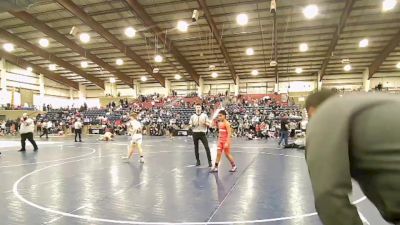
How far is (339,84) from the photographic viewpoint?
42.0 meters

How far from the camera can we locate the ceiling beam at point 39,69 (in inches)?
1554

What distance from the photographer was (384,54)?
32156 mm

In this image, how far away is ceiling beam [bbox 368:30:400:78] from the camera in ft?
94.5

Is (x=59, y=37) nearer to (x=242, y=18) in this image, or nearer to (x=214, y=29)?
(x=214, y=29)

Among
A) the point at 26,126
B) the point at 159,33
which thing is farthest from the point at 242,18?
the point at 26,126

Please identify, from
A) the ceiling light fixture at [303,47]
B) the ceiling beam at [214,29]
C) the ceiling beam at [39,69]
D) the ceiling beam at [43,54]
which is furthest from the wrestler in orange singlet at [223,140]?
the ceiling beam at [39,69]

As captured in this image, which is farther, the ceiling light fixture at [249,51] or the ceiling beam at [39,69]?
the ceiling beam at [39,69]

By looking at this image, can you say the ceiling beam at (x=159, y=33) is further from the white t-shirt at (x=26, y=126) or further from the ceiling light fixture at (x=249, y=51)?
the white t-shirt at (x=26, y=126)

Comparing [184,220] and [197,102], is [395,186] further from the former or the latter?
[197,102]

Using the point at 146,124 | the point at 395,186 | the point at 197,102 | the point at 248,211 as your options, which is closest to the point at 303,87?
the point at 197,102

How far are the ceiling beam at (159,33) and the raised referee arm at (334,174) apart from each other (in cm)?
2415

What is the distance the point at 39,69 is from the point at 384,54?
4111cm

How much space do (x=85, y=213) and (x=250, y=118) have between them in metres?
25.2

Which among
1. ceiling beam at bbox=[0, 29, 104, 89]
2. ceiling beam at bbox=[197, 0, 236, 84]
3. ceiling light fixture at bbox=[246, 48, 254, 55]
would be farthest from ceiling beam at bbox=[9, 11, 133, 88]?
ceiling light fixture at bbox=[246, 48, 254, 55]
